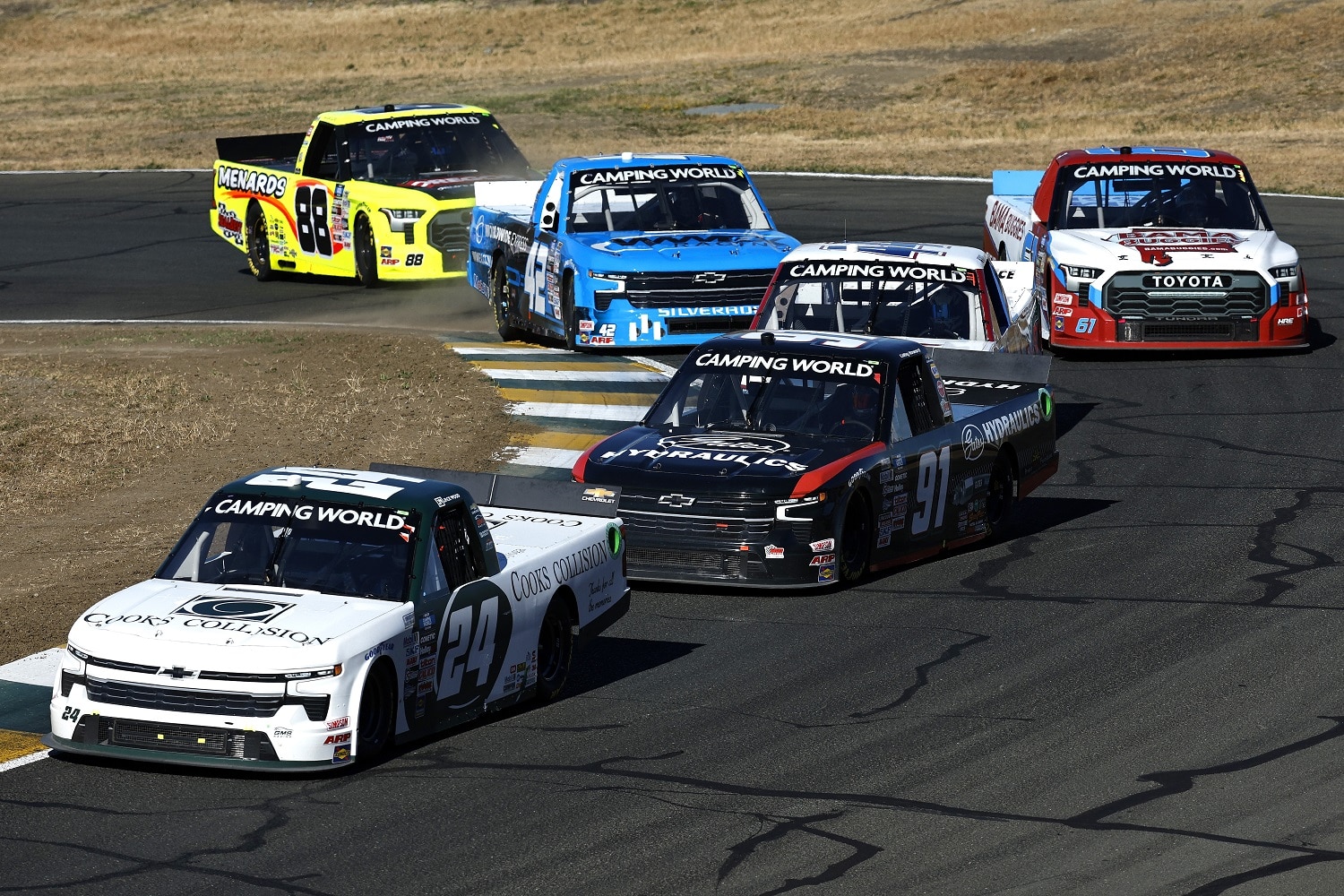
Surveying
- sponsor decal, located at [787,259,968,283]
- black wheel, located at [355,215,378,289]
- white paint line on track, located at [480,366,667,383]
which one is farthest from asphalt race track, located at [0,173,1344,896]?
black wheel, located at [355,215,378,289]

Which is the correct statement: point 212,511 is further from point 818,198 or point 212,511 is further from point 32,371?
point 818,198

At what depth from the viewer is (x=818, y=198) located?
3053 centimetres

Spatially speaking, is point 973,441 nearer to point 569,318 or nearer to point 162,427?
point 162,427

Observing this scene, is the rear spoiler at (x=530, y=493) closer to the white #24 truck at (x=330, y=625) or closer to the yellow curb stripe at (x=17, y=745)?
the white #24 truck at (x=330, y=625)

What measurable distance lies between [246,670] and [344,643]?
0.40 meters

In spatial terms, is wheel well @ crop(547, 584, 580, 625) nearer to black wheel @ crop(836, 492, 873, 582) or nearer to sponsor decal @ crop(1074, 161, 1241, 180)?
black wheel @ crop(836, 492, 873, 582)

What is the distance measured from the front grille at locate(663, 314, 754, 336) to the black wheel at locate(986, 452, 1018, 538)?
576cm

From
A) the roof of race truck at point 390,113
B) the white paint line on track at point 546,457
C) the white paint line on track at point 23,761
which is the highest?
the roof of race truck at point 390,113

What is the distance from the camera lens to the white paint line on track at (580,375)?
1847cm

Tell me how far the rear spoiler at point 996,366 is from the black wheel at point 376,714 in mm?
6358

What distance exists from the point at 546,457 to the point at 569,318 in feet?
14.0

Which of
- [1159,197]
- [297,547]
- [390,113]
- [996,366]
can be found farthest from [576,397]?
[297,547]

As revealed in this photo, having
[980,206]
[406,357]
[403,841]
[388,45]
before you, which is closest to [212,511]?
[403,841]

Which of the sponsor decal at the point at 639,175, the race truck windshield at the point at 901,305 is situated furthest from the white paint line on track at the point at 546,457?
the sponsor decal at the point at 639,175
